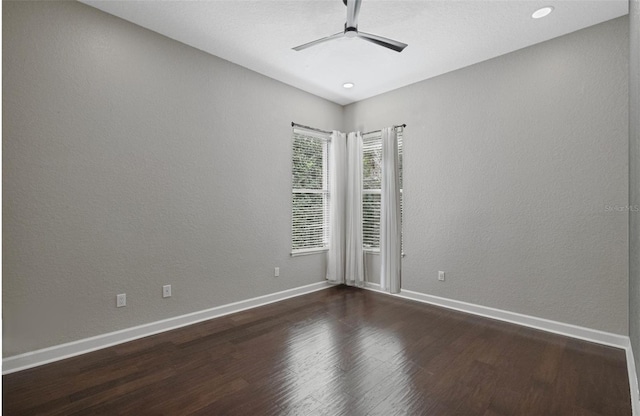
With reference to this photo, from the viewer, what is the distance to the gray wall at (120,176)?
277 cm

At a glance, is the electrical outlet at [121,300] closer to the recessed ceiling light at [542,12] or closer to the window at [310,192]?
the window at [310,192]

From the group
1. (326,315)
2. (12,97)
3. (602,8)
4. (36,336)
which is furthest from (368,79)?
(36,336)

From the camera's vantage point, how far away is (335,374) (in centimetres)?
270

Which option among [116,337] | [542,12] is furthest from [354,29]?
[116,337]

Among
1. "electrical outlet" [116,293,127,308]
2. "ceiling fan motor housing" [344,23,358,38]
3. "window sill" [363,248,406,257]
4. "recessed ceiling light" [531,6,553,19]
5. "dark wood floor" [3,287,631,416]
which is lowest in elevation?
"dark wood floor" [3,287,631,416]

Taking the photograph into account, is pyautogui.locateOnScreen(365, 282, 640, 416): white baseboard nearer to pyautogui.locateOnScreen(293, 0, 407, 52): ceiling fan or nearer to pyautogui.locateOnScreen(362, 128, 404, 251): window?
pyautogui.locateOnScreen(362, 128, 404, 251): window

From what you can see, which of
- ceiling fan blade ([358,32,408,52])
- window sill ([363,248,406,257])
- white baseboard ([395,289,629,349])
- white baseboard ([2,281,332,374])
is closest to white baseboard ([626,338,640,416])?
white baseboard ([395,289,629,349])

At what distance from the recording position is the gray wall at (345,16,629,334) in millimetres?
3199

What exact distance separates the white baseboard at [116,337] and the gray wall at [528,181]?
2.06 metres

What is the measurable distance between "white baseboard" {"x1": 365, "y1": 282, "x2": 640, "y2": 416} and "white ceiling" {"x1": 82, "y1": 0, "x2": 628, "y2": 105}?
270 cm

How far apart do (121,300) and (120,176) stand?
43.5 inches

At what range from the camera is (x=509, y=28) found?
10.8ft

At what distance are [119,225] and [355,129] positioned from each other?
334cm

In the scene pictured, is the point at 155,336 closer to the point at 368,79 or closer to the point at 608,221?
the point at 368,79
